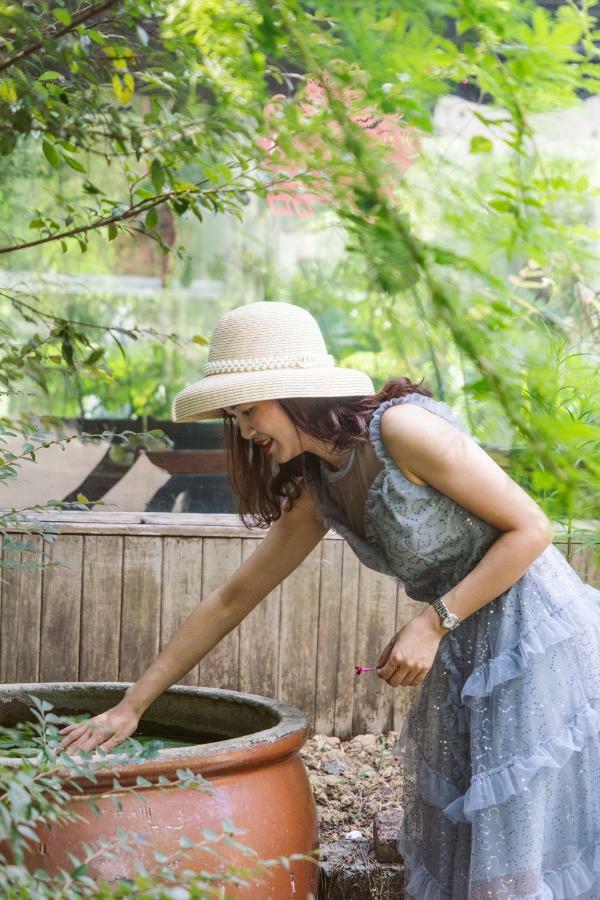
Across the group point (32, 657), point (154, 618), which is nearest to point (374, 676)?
point (154, 618)

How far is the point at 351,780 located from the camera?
343 cm

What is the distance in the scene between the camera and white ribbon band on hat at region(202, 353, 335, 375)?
6.79 ft

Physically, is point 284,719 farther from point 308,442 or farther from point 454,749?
point 308,442

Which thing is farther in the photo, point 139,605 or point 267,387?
point 139,605

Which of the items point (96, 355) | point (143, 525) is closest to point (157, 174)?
point (96, 355)

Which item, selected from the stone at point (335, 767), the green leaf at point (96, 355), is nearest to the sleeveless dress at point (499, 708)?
the green leaf at point (96, 355)

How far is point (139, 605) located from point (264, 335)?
5.39 feet

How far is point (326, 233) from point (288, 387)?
2.23 m

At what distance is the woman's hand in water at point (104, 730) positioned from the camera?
2090mm

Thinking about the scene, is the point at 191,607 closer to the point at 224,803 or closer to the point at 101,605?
the point at 101,605

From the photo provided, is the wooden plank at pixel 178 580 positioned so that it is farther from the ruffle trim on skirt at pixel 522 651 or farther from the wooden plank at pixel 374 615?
the ruffle trim on skirt at pixel 522 651

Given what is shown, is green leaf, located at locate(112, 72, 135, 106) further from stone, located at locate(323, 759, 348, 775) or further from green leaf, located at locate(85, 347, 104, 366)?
stone, located at locate(323, 759, 348, 775)

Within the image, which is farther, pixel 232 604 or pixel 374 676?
pixel 374 676

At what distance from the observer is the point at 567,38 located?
3.45 feet
